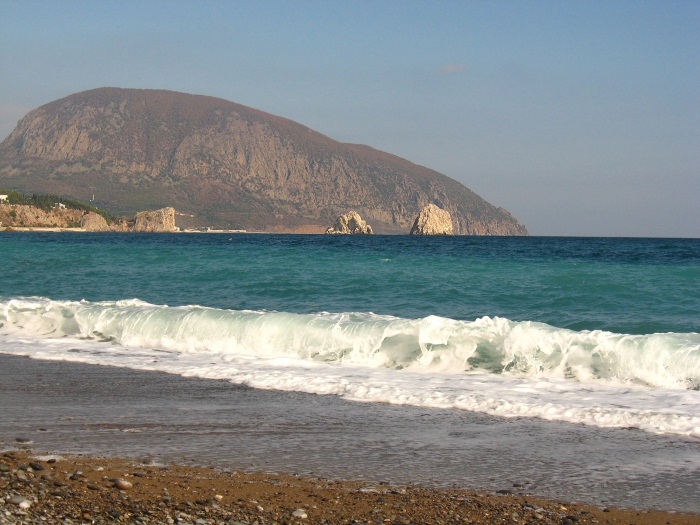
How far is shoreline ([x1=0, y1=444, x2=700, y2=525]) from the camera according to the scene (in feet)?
17.1

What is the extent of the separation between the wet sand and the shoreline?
0.14 metres

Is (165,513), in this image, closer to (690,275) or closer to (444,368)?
(444,368)

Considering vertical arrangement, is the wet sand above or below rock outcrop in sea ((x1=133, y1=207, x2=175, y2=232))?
below

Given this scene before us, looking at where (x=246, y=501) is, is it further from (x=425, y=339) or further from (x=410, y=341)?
(x=410, y=341)

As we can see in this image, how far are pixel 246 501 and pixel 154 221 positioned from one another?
194275mm

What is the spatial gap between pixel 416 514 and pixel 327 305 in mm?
15679

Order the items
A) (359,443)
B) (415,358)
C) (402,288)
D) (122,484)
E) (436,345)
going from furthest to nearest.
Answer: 1. (402,288)
2. (436,345)
3. (415,358)
4. (359,443)
5. (122,484)

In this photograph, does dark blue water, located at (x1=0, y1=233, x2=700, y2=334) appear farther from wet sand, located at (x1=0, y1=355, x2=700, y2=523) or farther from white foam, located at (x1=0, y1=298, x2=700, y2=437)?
wet sand, located at (x1=0, y1=355, x2=700, y2=523)

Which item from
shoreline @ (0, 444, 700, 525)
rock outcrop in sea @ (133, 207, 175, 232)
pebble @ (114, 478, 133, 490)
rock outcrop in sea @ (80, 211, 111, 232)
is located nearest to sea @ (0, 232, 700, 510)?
shoreline @ (0, 444, 700, 525)

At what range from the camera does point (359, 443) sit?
7.38 metres

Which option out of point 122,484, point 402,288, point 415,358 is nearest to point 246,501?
point 122,484

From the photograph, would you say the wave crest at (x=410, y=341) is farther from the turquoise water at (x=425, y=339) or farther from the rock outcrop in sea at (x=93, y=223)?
the rock outcrop in sea at (x=93, y=223)

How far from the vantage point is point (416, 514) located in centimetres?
540

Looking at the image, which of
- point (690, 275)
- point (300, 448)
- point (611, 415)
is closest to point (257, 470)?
point (300, 448)
